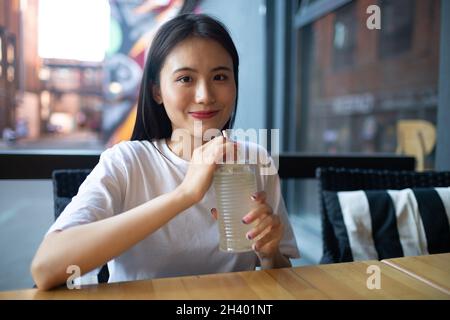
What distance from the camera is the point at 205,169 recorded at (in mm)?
823

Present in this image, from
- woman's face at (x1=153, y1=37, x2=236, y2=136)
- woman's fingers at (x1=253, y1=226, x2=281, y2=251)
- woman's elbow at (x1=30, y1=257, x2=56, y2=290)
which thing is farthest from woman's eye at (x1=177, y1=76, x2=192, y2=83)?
woman's elbow at (x1=30, y1=257, x2=56, y2=290)

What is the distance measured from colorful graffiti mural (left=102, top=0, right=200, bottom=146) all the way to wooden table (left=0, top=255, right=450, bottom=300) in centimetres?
475

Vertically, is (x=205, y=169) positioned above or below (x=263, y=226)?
above

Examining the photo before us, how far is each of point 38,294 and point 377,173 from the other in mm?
1413

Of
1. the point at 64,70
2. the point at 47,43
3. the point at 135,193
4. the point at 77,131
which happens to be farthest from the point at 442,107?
the point at 77,131

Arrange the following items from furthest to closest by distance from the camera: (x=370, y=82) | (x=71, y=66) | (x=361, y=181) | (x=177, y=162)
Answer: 1. (x=370, y=82)
2. (x=71, y=66)
3. (x=361, y=181)
4. (x=177, y=162)

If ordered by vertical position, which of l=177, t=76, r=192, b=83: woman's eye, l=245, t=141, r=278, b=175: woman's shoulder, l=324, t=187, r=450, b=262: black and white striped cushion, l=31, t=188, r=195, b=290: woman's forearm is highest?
l=177, t=76, r=192, b=83: woman's eye

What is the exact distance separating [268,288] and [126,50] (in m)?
5.11

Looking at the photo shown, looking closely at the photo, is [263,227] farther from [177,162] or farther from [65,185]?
[65,185]

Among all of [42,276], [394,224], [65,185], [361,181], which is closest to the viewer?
[42,276]

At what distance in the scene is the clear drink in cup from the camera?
809 mm

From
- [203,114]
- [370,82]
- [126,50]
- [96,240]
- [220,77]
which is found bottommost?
[96,240]

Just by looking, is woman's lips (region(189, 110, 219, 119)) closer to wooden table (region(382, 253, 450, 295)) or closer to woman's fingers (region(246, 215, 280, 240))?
woman's fingers (region(246, 215, 280, 240))

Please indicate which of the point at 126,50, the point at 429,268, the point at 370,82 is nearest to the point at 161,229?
the point at 429,268
